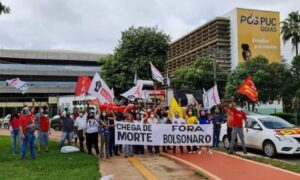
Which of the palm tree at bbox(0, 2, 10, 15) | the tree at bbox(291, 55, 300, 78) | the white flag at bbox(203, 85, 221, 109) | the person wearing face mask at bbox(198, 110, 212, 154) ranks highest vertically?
the tree at bbox(291, 55, 300, 78)

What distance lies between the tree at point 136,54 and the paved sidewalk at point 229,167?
2996cm

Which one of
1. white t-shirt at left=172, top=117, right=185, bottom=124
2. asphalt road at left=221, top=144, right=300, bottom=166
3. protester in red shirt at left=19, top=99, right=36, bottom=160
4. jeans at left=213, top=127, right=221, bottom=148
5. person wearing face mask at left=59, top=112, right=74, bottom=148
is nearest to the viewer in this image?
asphalt road at left=221, top=144, right=300, bottom=166

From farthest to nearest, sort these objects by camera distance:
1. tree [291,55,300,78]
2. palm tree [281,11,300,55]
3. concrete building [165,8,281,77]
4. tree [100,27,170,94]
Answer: concrete building [165,8,281,77], palm tree [281,11,300,55], tree [291,55,300,78], tree [100,27,170,94]

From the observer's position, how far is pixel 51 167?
1339cm

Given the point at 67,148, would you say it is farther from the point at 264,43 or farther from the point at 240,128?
the point at 264,43

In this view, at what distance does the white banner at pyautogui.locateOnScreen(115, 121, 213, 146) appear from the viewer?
16.2 m

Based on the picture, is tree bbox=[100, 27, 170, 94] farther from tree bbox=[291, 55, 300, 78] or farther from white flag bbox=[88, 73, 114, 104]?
white flag bbox=[88, 73, 114, 104]

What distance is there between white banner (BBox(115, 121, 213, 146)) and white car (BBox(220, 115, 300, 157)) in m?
1.74

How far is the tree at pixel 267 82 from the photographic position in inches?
2016

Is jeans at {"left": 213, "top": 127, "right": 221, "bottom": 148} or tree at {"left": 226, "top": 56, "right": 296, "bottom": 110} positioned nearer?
jeans at {"left": 213, "top": 127, "right": 221, "bottom": 148}

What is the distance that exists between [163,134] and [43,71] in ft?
221

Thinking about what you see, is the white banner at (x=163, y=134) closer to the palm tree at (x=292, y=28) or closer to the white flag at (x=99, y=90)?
the white flag at (x=99, y=90)

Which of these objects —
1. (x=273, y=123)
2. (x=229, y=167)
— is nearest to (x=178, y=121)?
(x=273, y=123)

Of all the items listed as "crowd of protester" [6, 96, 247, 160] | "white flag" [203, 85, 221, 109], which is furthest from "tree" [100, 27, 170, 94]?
"crowd of protester" [6, 96, 247, 160]
